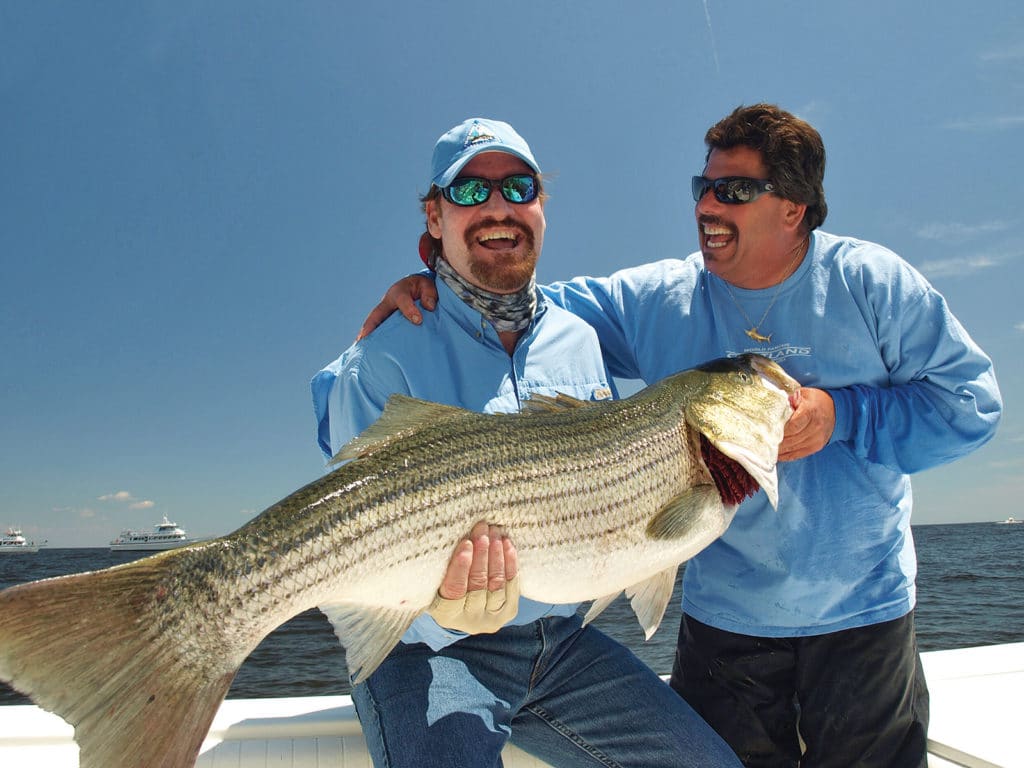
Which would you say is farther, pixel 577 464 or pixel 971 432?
pixel 971 432

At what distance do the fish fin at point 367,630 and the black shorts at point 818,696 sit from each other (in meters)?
2.19

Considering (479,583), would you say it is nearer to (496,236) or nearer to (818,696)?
(496,236)

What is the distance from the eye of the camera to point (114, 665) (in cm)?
249

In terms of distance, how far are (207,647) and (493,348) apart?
2.04m

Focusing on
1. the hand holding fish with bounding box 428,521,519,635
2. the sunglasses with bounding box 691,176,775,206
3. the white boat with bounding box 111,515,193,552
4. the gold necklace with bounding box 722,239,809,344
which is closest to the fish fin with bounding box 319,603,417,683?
the hand holding fish with bounding box 428,521,519,635

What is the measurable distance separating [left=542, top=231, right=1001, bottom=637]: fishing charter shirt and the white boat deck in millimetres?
1045

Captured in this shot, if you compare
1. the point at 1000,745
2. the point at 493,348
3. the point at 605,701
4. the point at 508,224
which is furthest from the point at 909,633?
the point at 508,224

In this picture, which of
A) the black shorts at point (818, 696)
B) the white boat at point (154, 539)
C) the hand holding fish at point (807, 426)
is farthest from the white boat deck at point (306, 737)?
the white boat at point (154, 539)

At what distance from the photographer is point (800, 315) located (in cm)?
419

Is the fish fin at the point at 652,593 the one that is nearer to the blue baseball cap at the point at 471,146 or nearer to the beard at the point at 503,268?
the beard at the point at 503,268

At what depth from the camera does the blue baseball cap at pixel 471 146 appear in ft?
13.4

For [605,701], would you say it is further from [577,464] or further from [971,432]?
[971,432]

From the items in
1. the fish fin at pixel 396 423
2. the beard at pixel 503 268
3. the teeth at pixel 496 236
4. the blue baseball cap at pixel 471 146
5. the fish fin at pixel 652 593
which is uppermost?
the blue baseball cap at pixel 471 146

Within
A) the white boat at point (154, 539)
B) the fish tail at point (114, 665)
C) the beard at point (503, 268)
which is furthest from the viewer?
the white boat at point (154, 539)
